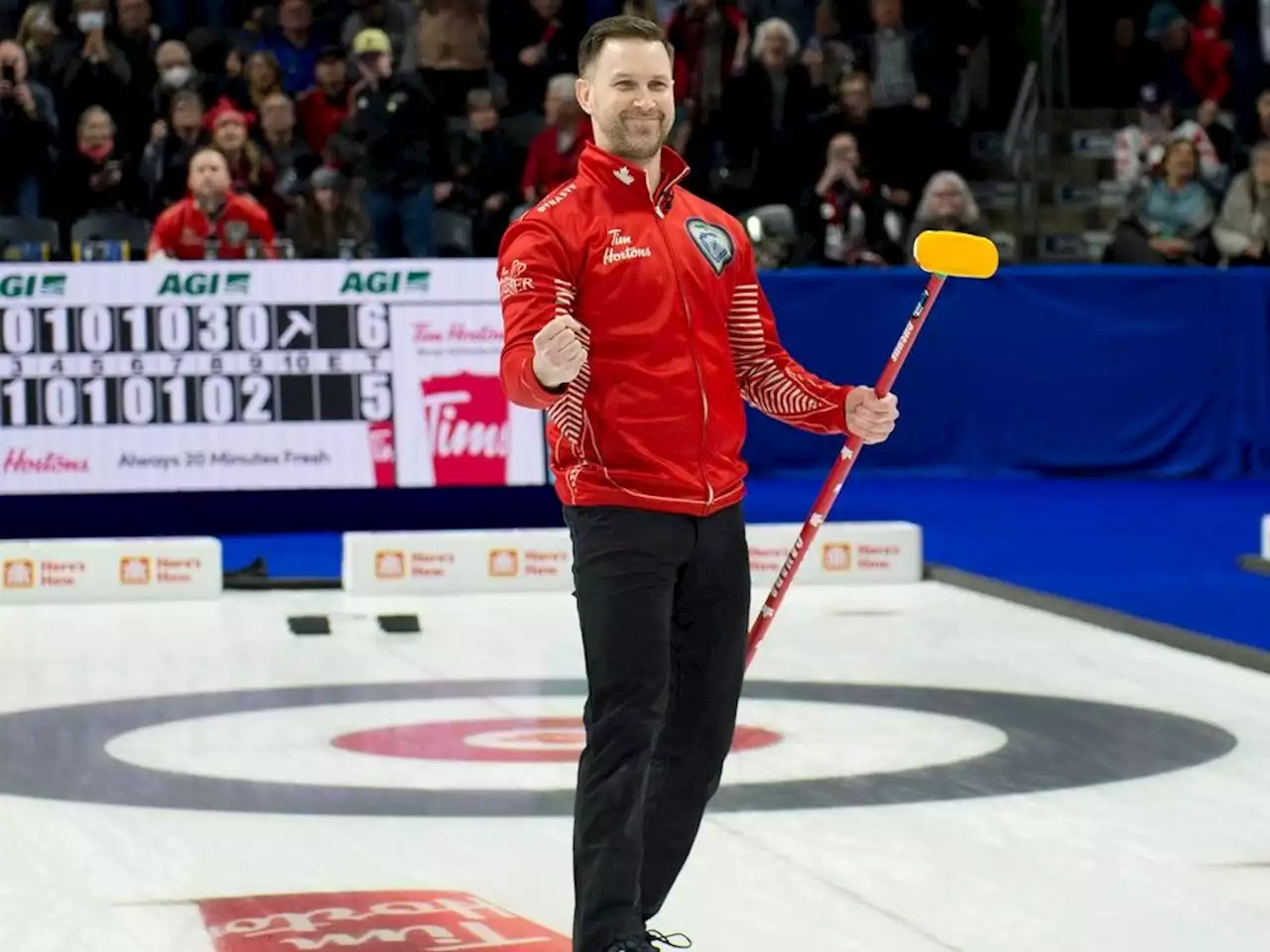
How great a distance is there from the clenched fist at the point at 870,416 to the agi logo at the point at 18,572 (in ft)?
23.5

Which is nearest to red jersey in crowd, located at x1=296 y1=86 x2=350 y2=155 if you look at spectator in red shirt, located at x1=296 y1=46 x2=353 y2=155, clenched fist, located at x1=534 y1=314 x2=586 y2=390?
spectator in red shirt, located at x1=296 y1=46 x2=353 y2=155

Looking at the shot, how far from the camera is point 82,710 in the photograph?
26.0ft

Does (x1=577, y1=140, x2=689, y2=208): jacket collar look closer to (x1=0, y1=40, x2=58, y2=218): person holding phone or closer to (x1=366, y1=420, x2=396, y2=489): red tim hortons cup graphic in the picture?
(x1=366, y1=420, x2=396, y2=489): red tim hortons cup graphic

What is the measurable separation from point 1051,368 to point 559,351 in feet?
40.0

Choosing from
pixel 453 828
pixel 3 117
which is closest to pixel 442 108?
pixel 3 117

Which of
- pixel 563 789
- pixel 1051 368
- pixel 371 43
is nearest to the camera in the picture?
pixel 563 789

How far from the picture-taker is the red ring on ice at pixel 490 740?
23.2 feet

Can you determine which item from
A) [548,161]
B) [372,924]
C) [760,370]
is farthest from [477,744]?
[548,161]

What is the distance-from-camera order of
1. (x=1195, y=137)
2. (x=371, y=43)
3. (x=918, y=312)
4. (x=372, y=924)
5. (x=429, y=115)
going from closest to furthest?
(x=918, y=312) → (x=372, y=924) → (x=429, y=115) → (x=371, y=43) → (x=1195, y=137)

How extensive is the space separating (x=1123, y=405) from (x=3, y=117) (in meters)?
7.76

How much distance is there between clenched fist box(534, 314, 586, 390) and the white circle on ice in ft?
8.76

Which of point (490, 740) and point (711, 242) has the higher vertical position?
point (711, 242)

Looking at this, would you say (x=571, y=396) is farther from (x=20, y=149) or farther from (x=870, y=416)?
(x=20, y=149)

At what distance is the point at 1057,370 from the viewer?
1586cm
